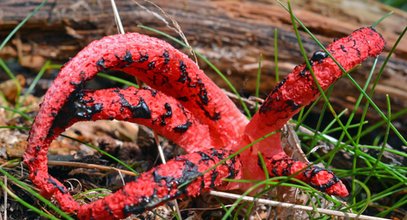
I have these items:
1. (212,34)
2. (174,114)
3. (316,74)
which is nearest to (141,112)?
(174,114)

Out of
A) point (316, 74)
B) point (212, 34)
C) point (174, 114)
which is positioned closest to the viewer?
point (316, 74)

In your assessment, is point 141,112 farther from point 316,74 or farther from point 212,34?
point 212,34

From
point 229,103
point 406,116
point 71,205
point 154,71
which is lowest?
point 406,116

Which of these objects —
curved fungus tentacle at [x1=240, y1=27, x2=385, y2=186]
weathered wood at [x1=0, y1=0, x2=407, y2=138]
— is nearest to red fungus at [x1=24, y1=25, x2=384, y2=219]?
curved fungus tentacle at [x1=240, y1=27, x2=385, y2=186]

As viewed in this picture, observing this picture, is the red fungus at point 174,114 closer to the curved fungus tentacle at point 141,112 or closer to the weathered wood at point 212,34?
the curved fungus tentacle at point 141,112

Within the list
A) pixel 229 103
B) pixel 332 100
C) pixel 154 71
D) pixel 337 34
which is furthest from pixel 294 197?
pixel 337 34

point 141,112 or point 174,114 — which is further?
point 174,114

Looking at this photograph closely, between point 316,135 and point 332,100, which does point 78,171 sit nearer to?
point 316,135
